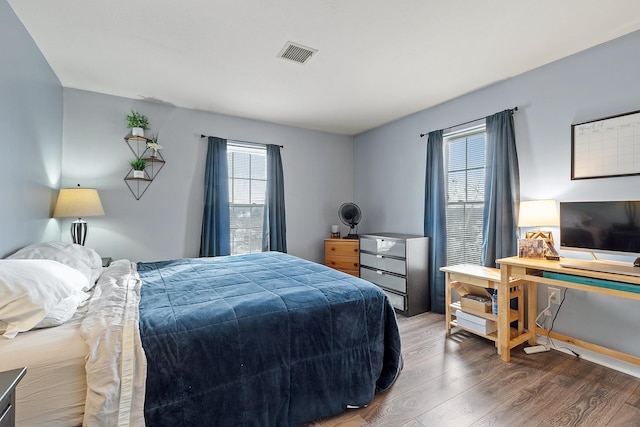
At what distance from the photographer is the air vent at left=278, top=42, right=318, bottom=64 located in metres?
2.25

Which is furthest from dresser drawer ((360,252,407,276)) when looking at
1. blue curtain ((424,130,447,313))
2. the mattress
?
the mattress

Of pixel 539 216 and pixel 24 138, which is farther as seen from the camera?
pixel 539 216

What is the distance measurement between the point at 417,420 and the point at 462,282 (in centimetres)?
147

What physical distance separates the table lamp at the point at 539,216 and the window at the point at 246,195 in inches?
122


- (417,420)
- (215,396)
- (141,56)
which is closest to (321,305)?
(215,396)

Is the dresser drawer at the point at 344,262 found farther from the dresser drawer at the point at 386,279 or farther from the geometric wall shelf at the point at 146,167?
the geometric wall shelf at the point at 146,167

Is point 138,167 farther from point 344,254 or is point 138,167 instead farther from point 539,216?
point 539,216

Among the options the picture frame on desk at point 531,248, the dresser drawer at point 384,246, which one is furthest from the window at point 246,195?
the picture frame on desk at point 531,248

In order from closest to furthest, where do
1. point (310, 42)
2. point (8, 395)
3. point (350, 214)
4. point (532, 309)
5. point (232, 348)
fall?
1. point (8, 395)
2. point (232, 348)
3. point (310, 42)
4. point (532, 309)
5. point (350, 214)

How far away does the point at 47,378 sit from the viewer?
107cm

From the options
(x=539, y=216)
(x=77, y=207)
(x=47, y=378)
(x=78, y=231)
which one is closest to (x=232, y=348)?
(x=47, y=378)

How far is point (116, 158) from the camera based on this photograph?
126 inches

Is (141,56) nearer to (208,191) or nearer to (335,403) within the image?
(208,191)

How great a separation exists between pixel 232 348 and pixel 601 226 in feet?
8.55
